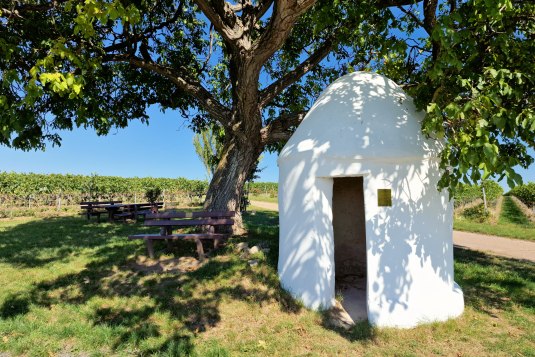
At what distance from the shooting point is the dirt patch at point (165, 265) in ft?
22.5

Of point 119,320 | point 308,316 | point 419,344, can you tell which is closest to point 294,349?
point 308,316

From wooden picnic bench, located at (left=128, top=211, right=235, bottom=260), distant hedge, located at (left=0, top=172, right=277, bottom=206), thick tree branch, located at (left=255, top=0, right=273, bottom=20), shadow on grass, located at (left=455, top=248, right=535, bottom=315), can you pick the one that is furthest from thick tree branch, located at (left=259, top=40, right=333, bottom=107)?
distant hedge, located at (left=0, top=172, right=277, bottom=206)

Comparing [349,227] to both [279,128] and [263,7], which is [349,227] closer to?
[279,128]

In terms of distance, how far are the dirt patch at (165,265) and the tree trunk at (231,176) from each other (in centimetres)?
209

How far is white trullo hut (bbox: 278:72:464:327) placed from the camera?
510 cm

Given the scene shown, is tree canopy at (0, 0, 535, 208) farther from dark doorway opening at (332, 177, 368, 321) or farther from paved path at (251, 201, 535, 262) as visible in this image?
paved path at (251, 201, 535, 262)

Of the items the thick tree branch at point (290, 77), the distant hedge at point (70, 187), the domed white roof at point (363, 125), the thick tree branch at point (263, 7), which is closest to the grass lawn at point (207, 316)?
the domed white roof at point (363, 125)

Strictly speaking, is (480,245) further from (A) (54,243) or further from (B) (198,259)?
(A) (54,243)

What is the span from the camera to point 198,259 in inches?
292

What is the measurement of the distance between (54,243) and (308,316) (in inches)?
343

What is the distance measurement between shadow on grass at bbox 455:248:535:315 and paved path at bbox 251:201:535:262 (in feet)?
4.17

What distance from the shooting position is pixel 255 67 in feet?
23.5

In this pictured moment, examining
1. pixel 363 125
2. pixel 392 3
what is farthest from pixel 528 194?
pixel 363 125

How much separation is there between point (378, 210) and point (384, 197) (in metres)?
0.22
